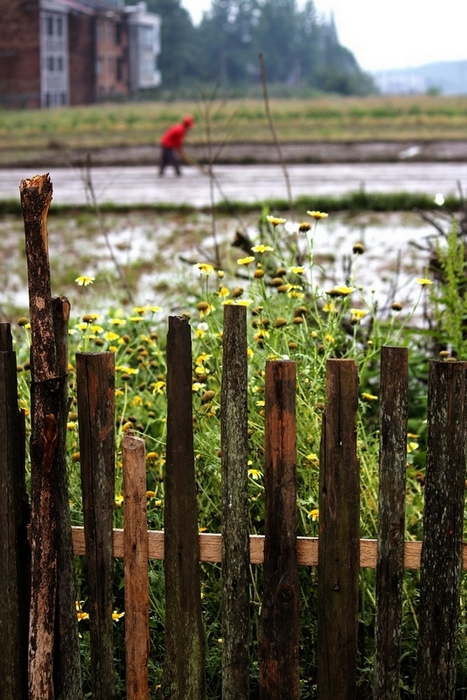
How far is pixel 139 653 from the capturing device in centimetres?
231

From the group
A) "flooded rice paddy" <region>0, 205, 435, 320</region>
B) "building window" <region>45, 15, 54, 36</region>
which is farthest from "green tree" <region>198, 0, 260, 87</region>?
"flooded rice paddy" <region>0, 205, 435, 320</region>

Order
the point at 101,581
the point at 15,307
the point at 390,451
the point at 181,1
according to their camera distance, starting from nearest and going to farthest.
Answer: the point at 390,451 → the point at 101,581 → the point at 15,307 → the point at 181,1

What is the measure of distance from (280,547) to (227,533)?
120mm

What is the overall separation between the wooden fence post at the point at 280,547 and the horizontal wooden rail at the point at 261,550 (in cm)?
3

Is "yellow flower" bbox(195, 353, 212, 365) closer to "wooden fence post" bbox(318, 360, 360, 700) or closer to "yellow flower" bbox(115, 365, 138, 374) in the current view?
"yellow flower" bbox(115, 365, 138, 374)

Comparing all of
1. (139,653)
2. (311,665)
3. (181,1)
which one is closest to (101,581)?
(139,653)

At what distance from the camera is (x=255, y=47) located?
10831 centimetres

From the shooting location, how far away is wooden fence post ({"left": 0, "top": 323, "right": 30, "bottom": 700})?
2.34 m

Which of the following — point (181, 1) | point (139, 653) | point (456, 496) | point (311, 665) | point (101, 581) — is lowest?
point (311, 665)

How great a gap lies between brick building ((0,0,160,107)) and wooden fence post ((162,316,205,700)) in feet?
157

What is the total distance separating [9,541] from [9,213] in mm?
11927

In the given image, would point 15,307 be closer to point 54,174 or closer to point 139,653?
point 139,653

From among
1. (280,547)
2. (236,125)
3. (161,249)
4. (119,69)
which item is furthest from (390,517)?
(119,69)

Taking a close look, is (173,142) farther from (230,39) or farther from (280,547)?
(230,39)
